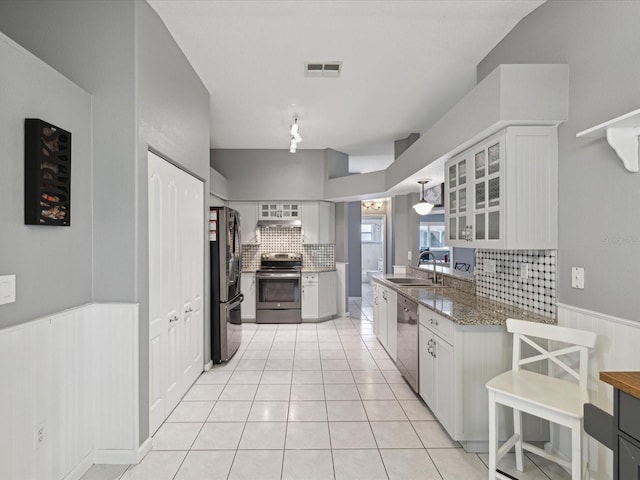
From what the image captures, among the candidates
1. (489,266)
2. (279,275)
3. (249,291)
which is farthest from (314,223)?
(489,266)

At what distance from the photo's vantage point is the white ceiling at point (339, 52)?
2.36 metres

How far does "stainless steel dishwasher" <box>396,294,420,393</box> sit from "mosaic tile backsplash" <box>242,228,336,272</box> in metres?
2.75

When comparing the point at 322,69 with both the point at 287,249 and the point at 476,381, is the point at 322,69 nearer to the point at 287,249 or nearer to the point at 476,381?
the point at 476,381

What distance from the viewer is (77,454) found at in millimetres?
1954

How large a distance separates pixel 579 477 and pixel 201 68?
385 centimetres

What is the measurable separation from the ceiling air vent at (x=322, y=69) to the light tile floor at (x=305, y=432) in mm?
2967

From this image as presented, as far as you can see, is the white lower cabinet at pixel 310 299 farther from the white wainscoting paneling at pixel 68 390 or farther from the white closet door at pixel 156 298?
the white wainscoting paneling at pixel 68 390

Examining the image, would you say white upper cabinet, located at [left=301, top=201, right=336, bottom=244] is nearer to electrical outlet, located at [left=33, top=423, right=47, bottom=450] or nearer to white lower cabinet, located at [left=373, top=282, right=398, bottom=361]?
white lower cabinet, located at [left=373, top=282, right=398, bottom=361]

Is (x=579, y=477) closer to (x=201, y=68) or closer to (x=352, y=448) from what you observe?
(x=352, y=448)

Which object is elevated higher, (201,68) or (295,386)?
(201,68)

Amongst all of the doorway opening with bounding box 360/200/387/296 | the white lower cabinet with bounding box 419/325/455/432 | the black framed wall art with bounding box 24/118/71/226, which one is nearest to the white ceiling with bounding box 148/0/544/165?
the black framed wall art with bounding box 24/118/71/226

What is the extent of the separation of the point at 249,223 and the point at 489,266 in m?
4.07

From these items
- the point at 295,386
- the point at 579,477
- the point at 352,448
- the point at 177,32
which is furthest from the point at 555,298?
the point at 177,32

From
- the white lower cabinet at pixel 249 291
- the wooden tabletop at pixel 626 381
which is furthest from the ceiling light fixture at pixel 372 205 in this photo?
the wooden tabletop at pixel 626 381
